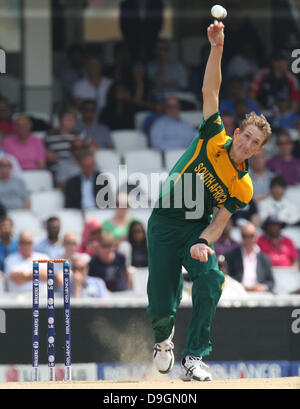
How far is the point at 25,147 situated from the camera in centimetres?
1136

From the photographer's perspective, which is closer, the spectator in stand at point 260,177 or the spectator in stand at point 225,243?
the spectator in stand at point 225,243

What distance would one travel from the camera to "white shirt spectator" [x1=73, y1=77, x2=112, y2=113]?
40.7 feet

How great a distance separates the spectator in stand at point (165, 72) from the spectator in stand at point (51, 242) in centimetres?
350

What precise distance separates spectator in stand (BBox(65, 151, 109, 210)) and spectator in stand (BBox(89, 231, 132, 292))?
119cm

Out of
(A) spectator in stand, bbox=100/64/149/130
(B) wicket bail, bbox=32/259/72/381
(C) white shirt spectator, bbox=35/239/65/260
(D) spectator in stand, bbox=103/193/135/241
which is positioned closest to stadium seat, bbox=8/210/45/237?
(C) white shirt spectator, bbox=35/239/65/260

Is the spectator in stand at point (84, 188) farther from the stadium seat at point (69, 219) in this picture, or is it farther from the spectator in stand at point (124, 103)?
the spectator in stand at point (124, 103)

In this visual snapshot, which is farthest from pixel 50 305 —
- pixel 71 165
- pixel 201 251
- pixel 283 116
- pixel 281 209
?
pixel 283 116

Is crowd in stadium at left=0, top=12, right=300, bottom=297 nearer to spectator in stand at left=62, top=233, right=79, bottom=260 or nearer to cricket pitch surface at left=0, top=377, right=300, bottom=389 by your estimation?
spectator in stand at left=62, top=233, right=79, bottom=260

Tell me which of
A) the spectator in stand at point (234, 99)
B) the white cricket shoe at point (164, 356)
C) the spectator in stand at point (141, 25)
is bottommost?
the white cricket shoe at point (164, 356)

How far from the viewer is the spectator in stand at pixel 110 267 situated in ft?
31.1

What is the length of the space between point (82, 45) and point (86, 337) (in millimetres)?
5734

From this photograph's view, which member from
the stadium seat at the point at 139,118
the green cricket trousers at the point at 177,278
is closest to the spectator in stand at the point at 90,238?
the stadium seat at the point at 139,118

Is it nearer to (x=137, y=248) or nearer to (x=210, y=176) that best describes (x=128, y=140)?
(x=137, y=248)

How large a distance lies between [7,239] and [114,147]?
2585mm
